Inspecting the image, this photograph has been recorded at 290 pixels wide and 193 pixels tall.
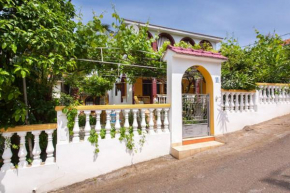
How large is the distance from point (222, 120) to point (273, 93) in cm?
328

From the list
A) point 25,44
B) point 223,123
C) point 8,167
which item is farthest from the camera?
point 223,123

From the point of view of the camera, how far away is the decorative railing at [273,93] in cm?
625

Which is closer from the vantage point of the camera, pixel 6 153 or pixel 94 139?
pixel 6 153

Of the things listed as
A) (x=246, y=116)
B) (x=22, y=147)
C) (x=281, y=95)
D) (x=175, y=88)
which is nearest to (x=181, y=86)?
(x=175, y=88)

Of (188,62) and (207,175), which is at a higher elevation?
(188,62)

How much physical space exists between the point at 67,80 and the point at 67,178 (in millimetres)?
3371

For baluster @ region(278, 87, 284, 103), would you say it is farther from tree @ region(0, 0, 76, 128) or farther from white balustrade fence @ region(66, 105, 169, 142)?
tree @ region(0, 0, 76, 128)

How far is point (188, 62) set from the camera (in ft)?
14.7

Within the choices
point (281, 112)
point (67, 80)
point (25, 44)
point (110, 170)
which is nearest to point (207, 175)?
point (110, 170)

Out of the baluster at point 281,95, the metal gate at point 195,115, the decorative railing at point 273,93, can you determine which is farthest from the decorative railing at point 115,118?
the baluster at point 281,95

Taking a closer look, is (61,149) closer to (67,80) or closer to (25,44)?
(25,44)

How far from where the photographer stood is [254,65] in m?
6.21

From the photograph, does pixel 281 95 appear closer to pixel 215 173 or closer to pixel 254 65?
pixel 254 65

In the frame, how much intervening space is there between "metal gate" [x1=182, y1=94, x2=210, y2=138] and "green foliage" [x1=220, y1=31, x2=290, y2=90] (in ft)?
4.69
